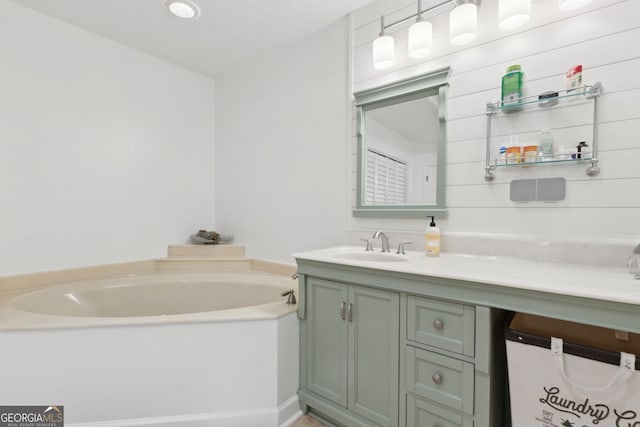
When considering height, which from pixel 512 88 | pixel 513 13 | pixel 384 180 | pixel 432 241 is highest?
pixel 513 13

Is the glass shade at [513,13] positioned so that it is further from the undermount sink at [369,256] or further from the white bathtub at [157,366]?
the white bathtub at [157,366]

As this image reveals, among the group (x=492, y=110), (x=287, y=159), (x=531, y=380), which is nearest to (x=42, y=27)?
(x=287, y=159)

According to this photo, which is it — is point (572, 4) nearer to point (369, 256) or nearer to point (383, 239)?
point (383, 239)

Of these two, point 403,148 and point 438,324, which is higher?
point 403,148

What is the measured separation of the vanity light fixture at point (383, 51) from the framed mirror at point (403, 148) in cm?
13

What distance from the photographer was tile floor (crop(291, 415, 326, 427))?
1.66 meters

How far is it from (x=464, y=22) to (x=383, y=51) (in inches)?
18.5

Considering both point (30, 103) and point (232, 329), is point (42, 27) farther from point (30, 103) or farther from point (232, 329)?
point (232, 329)

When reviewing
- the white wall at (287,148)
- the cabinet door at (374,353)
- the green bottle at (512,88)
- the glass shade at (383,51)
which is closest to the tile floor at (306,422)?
the cabinet door at (374,353)

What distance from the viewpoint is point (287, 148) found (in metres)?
2.57

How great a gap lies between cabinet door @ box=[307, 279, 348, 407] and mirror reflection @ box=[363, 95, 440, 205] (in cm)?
73

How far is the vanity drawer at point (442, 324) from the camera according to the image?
1164 mm

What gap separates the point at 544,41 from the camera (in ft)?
4.75

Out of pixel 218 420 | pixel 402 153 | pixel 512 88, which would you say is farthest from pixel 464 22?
pixel 218 420
